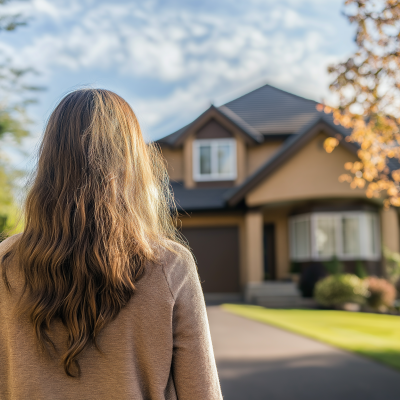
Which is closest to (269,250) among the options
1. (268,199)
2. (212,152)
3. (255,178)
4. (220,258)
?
(220,258)

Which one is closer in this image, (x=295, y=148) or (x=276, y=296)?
(x=295, y=148)

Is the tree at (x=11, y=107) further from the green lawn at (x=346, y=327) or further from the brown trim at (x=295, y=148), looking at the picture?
the brown trim at (x=295, y=148)

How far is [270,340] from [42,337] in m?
7.23

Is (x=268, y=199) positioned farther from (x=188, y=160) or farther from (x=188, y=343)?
(x=188, y=343)

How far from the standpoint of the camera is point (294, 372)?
18.9ft

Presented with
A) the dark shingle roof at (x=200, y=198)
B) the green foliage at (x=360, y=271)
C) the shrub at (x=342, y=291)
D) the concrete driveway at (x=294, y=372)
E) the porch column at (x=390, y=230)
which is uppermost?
the dark shingle roof at (x=200, y=198)

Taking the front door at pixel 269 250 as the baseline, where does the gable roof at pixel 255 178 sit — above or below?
above

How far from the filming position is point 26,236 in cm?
133

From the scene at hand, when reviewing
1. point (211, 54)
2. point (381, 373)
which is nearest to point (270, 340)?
point (381, 373)

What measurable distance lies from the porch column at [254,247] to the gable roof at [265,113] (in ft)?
11.2

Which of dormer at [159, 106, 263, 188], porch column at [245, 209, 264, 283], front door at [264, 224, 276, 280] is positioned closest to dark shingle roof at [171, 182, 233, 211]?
dormer at [159, 106, 263, 188]

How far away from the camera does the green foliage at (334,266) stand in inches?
572

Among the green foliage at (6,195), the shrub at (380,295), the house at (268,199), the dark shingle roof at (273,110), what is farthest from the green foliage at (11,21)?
the dark shingle roof at (273,110)

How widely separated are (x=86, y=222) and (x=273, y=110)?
1932 cm
